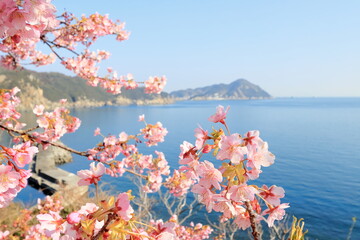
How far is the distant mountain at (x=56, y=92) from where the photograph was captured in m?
89.9

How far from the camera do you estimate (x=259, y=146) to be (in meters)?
1.19

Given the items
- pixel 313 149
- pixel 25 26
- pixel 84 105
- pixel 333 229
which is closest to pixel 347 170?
pixel 313 149

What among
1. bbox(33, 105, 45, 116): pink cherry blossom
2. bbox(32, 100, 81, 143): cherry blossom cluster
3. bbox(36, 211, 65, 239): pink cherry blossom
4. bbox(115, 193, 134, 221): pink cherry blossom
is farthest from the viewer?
bbox(33, 105, 45, 116): pink cherry blossom

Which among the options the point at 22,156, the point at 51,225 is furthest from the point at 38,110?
the point at 51,225

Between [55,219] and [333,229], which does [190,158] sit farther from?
[333,229]

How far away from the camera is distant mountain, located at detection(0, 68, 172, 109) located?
8988 cm

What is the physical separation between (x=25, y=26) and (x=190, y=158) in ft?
3.00

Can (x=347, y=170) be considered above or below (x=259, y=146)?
below

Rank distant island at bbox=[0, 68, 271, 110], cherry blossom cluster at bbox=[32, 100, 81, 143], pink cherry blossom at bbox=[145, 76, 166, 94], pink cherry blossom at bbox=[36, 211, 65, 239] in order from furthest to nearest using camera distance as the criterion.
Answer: distant island at bbox=[0, 68, 271, 110]
pink cherry blossom at bbox=[145, 76, 166, 94]
cherry blossom cluster at bbox=[32, 100, 81, 143]
pink cherry blossom at bbox=[36, 211, 65, 239]

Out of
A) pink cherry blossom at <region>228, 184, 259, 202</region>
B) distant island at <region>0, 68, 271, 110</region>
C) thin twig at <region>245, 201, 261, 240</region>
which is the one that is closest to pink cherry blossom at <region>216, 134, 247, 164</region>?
pink cherry blossom at <region>228, 184, 259, 202</region>

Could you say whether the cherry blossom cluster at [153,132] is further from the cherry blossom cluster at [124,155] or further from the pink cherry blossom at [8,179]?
the pink cherry blossom at [8,179]

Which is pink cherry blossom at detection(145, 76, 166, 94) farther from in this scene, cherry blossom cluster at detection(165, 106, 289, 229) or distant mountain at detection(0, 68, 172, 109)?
distant mountain at detection(0, 68, 172, 109)

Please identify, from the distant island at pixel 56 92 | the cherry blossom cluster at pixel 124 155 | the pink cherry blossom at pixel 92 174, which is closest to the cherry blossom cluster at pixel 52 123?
the cherry blossom cluster at pixel 124 155

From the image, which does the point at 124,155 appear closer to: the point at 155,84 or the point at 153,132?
the point at 153,132
